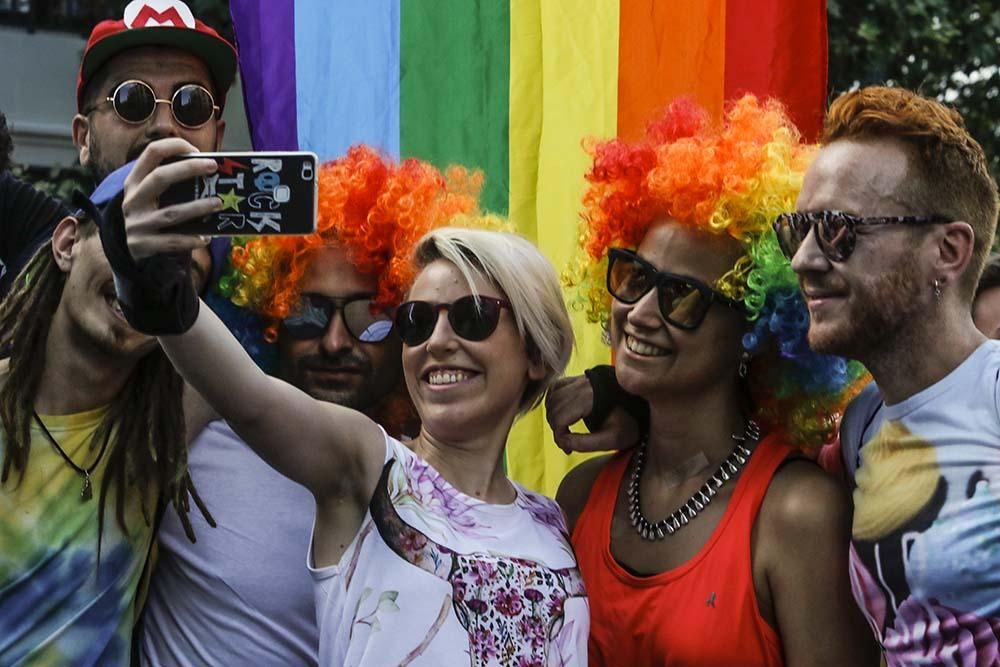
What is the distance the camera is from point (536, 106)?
4.79m

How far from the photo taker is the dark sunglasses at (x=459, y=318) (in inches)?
132

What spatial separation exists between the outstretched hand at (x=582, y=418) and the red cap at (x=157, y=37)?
4.58ft

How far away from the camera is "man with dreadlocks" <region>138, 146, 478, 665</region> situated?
3.35 m

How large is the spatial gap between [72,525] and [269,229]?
43.7 inches

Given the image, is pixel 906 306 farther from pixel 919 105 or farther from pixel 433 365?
pixel 433 365

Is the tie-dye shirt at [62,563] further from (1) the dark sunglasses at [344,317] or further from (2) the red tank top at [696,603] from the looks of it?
(2) the red tank top at [696,603]

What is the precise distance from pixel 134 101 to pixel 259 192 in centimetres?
184

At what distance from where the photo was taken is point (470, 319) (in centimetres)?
335

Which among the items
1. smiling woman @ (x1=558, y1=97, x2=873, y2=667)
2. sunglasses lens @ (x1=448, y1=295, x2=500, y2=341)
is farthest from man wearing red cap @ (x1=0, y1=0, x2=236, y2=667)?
smiling woman @ (x1=558, y1=97, x2=873, y2=667)

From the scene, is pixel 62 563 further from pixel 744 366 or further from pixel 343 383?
pixel 744 366

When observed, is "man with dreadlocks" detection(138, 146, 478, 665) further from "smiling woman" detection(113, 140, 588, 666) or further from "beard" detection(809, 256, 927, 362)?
"beard" detection(809, 256, 927, 362)

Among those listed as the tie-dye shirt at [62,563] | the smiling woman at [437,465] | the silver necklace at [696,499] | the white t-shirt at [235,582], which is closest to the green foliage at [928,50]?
the silver necklace at [696,499]

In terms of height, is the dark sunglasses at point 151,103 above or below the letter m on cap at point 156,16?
below

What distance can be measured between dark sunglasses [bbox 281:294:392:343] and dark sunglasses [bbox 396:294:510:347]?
42 centimetres
